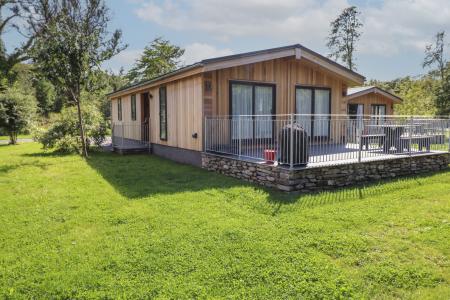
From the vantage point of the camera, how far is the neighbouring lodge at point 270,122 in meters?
7.04

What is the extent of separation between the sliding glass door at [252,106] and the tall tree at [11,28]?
11986 millimetres

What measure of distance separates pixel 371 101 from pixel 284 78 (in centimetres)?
1097

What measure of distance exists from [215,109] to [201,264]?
612 centimetres

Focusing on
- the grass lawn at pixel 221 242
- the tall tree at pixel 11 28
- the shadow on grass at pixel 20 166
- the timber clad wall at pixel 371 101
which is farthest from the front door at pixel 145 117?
the timber clad wall at pixel 371 101

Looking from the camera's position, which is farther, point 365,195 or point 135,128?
point 135,128

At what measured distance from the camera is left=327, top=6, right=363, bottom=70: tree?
104ft

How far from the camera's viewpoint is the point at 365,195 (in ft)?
20.6

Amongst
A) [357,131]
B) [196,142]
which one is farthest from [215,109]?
[357,131]

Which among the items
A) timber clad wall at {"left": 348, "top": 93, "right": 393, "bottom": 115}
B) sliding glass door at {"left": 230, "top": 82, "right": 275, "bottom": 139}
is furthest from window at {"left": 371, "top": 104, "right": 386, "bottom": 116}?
sliding glass door at {"left": 230, "top": 82, "right": 275, "bottom": 139}

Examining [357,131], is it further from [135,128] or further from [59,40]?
[135,128]

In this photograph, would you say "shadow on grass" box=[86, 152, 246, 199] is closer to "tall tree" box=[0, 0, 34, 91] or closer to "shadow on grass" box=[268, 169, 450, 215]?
"shadow on grass" box=[268, 169, 450, 215]

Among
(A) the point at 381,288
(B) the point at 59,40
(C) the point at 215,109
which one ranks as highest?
(B) the point at 59,40

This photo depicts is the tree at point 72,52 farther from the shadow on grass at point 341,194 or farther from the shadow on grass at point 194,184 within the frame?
the shadow on grass at point 341,194

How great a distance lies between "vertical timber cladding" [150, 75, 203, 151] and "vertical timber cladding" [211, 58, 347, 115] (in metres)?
0.56
